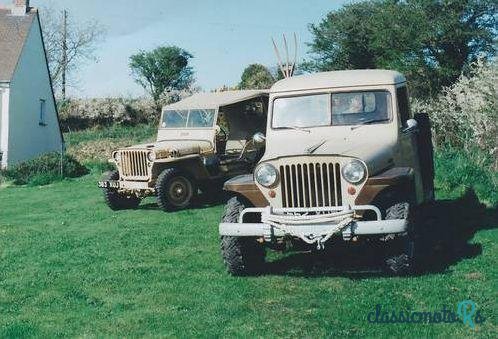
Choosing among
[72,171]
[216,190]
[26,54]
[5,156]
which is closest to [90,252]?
[216,190]

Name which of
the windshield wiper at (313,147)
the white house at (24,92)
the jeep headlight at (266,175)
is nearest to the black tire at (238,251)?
the jeep headlight at (266,175)

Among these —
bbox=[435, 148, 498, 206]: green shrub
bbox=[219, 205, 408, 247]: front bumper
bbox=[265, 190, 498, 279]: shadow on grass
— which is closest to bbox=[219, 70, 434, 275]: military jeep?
bbox=[219, 205, 408, 247]: front bumper

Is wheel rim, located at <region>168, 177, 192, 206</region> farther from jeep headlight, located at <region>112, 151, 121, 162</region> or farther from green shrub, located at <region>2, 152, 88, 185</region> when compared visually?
green shrub, located at <region>2, 152, 88, 185</region>

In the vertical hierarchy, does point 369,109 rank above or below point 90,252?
above

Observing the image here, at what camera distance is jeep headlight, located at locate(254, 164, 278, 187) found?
5.96m

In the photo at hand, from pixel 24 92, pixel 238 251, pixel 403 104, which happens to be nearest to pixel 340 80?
pixel 403 104

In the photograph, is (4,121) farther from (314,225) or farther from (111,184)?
(314,225)

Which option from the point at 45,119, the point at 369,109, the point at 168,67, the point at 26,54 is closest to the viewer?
the point at 369,109

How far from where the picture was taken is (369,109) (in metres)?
7.08

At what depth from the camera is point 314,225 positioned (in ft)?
18.6

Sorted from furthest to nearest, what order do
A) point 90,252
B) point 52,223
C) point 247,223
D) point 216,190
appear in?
point 216,190, point 52,223, point 90,252, point 247,223

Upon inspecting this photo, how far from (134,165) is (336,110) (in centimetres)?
539

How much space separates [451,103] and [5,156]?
595 inches

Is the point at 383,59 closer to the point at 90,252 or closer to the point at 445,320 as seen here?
the point at 90,252
